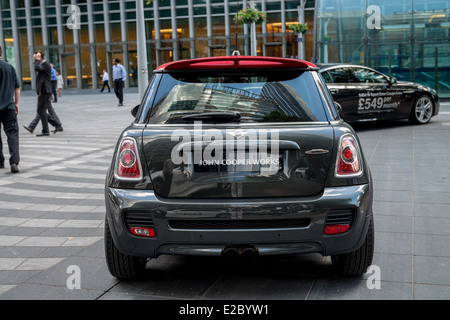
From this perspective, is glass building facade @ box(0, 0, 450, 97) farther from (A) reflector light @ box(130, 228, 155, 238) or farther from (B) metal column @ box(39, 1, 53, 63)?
(A) reflector light @ box(130, 228, 155, 238)

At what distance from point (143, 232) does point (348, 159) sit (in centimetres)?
132

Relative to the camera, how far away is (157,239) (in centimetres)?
333

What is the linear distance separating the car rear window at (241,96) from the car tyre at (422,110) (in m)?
10.1

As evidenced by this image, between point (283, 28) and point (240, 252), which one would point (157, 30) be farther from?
point (240, 252)

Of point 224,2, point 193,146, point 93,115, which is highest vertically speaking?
point 224,2

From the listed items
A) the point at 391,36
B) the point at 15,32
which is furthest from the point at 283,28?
the point at 391,36

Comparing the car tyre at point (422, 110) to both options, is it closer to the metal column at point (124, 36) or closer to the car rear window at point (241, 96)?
the car rear window at point (241, 96)

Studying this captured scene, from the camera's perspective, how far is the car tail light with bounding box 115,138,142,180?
342cm

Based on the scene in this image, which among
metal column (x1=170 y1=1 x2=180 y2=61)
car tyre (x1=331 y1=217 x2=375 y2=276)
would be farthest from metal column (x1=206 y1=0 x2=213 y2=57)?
car tyre (x1=331 y1=217 x2=375 y2=276)

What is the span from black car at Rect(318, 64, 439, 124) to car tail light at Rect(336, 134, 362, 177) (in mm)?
8456

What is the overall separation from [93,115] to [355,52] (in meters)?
9.15

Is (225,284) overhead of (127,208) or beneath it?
beneath
